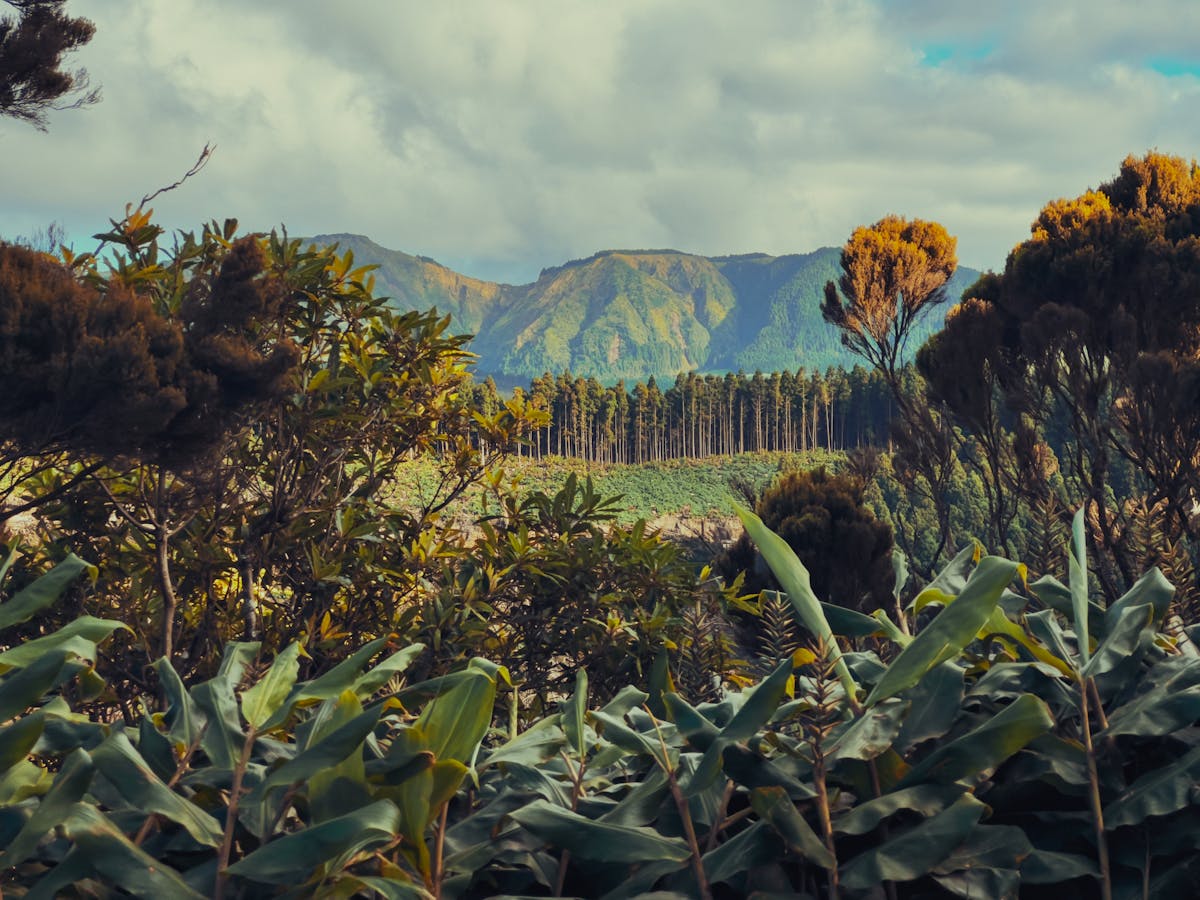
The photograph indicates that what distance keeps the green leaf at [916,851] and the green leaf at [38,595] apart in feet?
2.88

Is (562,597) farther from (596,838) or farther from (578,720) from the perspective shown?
(596,838)

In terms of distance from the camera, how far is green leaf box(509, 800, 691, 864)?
848 mm

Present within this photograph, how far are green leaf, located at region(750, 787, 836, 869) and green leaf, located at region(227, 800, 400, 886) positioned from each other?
1.06 feet

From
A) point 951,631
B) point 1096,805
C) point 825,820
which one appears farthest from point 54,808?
point 1096,805

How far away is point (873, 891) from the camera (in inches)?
34.0

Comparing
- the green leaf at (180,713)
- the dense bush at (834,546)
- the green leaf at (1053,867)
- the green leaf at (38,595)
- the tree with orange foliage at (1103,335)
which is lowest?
the dense bush at (834,546)

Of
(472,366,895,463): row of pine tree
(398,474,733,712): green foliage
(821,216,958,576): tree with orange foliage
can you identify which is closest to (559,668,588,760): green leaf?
(398,474,733,712): green foliage

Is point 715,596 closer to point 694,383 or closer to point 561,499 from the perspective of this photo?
point 561,499

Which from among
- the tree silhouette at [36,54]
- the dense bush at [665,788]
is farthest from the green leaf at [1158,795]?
the tree silhouette at [36,54]

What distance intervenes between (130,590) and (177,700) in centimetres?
356

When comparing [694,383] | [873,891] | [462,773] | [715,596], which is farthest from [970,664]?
[694,383]

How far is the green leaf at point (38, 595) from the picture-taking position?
3.44 feet

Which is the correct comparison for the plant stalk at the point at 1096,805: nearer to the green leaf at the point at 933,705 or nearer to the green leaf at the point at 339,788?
the green leaf at the point at 933,705

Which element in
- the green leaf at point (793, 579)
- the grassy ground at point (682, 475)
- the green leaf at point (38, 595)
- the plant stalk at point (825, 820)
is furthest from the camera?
the grassy ground at point (682, 475)
